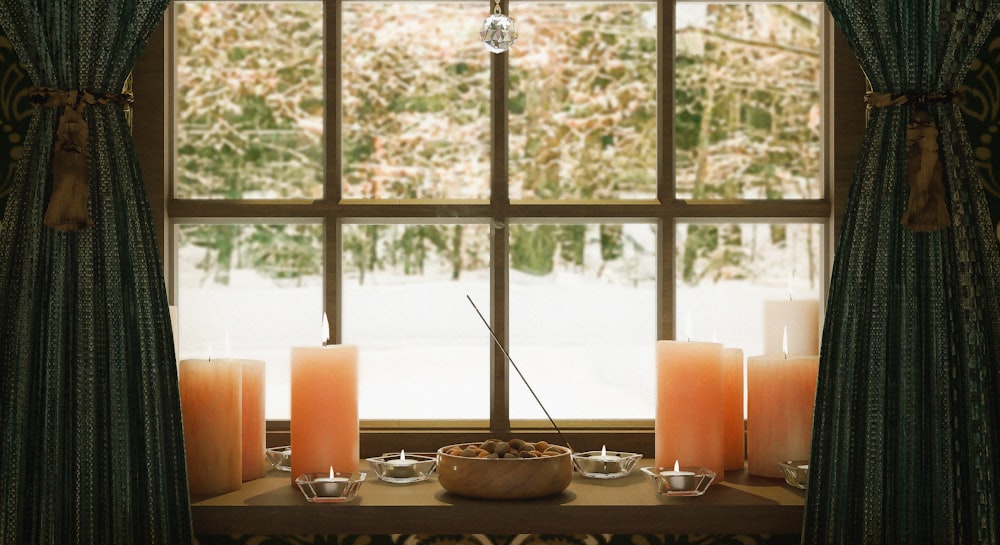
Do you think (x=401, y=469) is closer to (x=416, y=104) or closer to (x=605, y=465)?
(x=605, y=465)

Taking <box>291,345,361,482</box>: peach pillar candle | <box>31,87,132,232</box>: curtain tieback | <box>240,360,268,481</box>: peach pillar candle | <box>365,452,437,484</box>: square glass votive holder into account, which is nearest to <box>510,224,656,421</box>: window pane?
<box>365,452,437,484</box>: square glass votive holder

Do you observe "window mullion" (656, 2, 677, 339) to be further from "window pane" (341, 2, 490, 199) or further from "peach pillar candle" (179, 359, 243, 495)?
"peach pillar candle" (179, 359, 243, 495)

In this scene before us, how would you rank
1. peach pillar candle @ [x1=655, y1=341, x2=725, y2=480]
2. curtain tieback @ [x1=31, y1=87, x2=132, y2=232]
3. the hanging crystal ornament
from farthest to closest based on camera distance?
peach pillar candle @ [x1=655, y1=341, x2=725, y2=480], the hanging crystal ornament, curtain tieback @ [x1=31, y1=87, x2=132, y2=232]

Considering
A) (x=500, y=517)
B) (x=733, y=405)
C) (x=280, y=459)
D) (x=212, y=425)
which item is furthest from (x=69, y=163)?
(x=733, y=405)

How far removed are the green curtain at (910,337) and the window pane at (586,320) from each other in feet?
1.57

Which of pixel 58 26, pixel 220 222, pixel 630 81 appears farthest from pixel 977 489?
pixel 58 26

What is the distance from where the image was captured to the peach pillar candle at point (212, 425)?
166 cm

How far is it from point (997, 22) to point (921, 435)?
0.79m

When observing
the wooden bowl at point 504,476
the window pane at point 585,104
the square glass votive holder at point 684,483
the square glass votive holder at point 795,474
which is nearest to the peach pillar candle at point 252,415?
the wooden bowl at point 504,476

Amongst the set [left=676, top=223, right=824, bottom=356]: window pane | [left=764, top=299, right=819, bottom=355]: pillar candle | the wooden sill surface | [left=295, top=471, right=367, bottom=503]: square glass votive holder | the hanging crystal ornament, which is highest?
the hanging crystal ornament

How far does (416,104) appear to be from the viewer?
78.4 inches

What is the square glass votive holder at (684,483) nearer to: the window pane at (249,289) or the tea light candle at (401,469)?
the tea light candle at (401,469)

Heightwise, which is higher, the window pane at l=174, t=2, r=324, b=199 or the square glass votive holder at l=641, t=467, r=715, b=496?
the window pane at l=174, t=2, r=324, b=199

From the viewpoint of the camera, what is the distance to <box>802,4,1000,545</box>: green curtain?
153 cm
